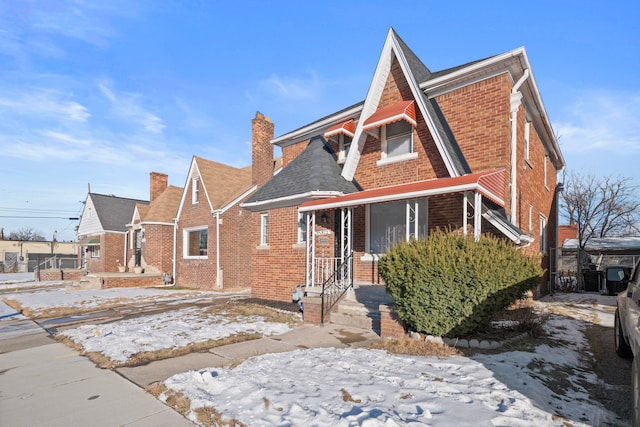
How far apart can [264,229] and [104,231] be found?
20.9 metres

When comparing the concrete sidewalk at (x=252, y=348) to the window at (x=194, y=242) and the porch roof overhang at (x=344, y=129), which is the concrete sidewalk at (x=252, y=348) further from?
the window at (x=194, y=242)

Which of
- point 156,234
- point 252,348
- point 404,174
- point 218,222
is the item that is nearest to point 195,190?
point 218,222

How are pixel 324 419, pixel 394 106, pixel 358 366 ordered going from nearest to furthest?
1. pixel 324 419
2. pixel 358 366
3. pixel 394 106

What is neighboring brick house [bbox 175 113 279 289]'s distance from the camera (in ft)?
62.6

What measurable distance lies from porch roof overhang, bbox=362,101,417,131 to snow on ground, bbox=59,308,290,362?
5979 mm

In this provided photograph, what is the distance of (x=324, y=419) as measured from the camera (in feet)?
11.9

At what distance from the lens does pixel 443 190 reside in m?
7.75

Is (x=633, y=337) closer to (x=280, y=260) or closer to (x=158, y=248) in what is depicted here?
(x=280, y=260)

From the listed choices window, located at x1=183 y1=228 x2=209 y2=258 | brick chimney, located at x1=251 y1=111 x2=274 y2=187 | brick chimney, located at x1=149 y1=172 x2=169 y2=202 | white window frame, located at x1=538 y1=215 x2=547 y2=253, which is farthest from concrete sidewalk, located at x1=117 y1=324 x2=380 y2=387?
brick chimney, located at x1=149 y1=172 x2=169 y2=202

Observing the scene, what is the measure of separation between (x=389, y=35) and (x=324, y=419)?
34.5 feet

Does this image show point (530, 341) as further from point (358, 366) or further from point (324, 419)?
point (324, 419)

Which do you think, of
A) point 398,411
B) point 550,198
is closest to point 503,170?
point 398,411

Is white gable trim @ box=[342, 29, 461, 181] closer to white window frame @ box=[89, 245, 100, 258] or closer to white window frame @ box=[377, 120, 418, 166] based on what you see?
white window frame @ box=[377, 120, 418, 166]

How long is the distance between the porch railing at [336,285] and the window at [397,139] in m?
3.54
